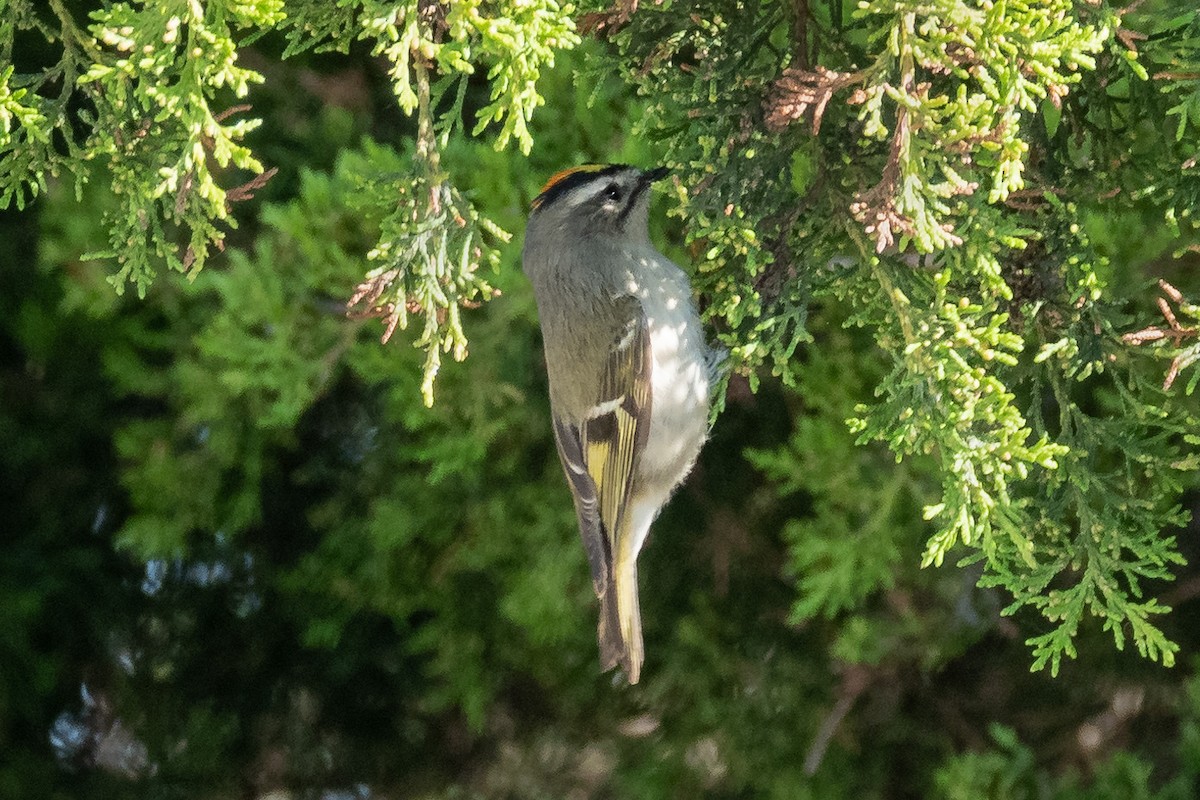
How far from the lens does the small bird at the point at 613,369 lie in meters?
2.13

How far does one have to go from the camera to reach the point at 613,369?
219 centimetres

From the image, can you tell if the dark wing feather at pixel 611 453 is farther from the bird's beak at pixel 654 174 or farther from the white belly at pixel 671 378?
the bird's beak at pixel 654 174

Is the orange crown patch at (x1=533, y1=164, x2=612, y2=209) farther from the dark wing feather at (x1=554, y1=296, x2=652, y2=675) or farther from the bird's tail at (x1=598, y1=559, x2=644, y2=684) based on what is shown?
the bird's tail at (x1=598, y1=559, x2=644, y2=684)

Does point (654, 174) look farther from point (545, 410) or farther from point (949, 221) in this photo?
→ point (545, 410)

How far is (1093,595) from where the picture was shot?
1515 millimetres

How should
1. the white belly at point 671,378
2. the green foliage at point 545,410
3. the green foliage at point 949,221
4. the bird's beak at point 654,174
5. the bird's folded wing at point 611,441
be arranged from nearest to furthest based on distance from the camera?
1. the green foliage at point 949,221
2. the green foliage at point 545,410
3. the bird's beak at point 654,174
4. the white belly at point 671,378
5. the bird's folded wing at point 611,441

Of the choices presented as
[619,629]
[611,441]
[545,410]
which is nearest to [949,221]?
[611,441]

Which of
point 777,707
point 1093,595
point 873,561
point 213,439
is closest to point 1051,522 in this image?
point 1093,595

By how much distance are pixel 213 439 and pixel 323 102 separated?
1.11 meters

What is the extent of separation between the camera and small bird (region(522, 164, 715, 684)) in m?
2.13

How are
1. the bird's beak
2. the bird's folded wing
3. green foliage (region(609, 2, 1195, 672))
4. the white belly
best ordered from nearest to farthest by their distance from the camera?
green foliage (region(609, 2, 1195, 672)) → the bird's beak → the white belly → the bird's folded wing

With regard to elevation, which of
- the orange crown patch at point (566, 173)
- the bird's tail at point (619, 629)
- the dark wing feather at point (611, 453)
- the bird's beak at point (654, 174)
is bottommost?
the bird's tail at point (619, 629)

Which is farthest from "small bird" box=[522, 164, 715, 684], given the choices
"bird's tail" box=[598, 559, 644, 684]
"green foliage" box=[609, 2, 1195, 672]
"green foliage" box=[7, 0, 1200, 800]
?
"green foliage" box=[609, 2, 1195, 672]

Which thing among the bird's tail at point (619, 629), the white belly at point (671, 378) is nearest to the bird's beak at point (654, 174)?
the white belly at point (671, 378)
